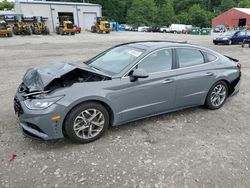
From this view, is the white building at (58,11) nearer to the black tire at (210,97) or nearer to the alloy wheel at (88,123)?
the black tire at (210,97)

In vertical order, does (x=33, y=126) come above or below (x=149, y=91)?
below

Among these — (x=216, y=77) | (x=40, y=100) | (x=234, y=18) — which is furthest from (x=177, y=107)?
(x=234, y=18)

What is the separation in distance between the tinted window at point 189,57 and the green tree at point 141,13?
6595cm

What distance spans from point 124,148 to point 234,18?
73.8m

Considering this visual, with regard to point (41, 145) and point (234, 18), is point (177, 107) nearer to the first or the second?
point (41, 145)

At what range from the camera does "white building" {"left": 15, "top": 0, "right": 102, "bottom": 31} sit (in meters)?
36.8

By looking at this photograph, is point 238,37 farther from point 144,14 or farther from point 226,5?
point 226,5

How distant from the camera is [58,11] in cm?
3900

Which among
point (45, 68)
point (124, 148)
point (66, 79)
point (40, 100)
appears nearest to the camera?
point (40, 100)

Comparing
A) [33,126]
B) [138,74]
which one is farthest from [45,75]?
[138,74]

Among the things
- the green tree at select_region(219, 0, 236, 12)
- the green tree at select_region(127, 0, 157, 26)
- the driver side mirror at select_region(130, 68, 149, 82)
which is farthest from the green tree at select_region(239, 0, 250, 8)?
the driver side mirror at select_region(130, 68, 149, 82)

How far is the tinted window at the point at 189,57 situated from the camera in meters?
4.03

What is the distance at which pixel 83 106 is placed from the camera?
3150 millimetres

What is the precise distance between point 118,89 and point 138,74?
1.25 feet
